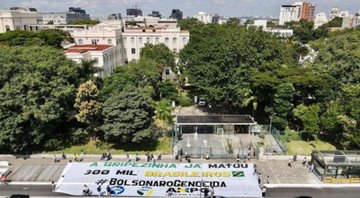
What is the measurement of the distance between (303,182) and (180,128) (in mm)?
18905

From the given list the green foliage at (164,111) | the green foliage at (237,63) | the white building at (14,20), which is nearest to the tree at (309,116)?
the green foliage at (237,63)

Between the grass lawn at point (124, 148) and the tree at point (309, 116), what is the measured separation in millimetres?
19779

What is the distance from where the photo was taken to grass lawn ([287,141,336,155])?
130 feet

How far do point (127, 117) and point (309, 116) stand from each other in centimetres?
2575

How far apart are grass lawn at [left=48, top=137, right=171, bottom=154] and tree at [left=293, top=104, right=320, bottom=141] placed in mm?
19779

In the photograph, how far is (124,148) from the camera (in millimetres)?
39781

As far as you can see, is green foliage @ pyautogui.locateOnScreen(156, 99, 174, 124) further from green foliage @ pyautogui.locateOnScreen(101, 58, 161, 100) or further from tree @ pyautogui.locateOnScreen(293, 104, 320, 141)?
tree @ pyautogui.locateOnScreen(293, 104, 320, 141)

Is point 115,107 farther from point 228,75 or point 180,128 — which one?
point 228,75

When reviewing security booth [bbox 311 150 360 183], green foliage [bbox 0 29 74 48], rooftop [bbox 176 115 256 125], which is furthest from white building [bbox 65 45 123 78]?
security booth [bbox 311 150 360 183]

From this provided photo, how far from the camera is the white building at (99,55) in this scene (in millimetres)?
49809

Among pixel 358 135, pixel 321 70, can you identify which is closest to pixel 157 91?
pixel 321 70

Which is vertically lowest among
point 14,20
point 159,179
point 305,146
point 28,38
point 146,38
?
point 305,146

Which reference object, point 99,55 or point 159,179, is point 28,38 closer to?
point 99,55


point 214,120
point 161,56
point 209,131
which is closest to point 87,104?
point 209,131
